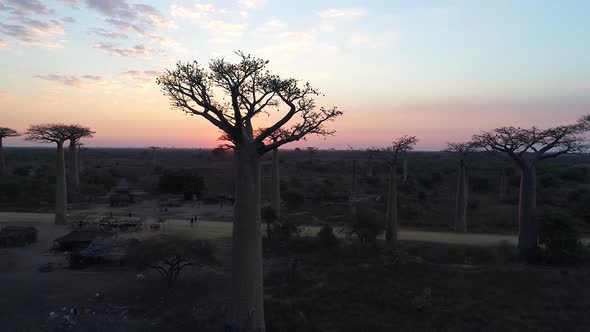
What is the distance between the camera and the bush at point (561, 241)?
41.8 ft

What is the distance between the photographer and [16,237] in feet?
50.7

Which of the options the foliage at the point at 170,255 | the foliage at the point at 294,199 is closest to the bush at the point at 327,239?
the foliage at the point at 170,255

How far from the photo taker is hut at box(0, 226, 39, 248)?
15292 millimetres

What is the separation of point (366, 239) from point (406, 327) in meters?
6.80

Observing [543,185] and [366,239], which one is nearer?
[366,239]

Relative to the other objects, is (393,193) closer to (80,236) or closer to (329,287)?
(329,287)

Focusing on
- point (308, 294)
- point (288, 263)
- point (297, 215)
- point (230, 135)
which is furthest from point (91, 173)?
point (230, 135)

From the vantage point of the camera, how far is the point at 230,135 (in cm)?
634

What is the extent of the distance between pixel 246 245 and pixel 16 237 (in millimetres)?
13085

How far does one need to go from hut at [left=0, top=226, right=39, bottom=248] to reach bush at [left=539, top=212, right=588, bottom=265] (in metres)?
17.6

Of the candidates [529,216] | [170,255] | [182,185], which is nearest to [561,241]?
[529,216]

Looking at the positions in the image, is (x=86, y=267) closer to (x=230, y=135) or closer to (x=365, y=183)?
(x=230, y=135)

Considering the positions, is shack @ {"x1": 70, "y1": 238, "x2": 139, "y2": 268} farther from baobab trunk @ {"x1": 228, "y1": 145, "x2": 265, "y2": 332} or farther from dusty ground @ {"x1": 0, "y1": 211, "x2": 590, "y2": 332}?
baobab trunk @ {"x1": 228, "y1": 145, "x2": 265, "y2": 332}

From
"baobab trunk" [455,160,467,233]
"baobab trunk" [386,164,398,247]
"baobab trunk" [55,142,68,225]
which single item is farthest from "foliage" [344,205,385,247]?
"baobab trunk" [55,142,68,225]
